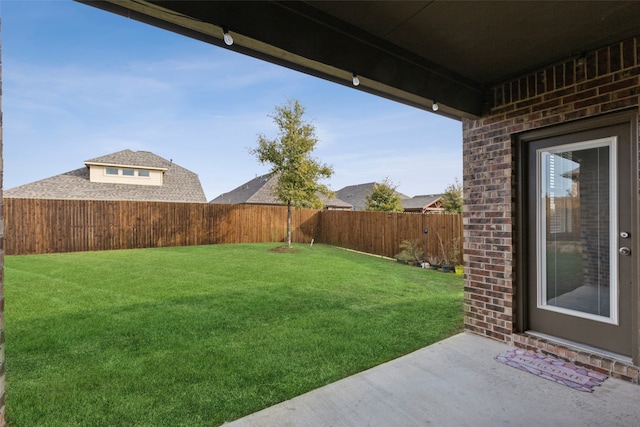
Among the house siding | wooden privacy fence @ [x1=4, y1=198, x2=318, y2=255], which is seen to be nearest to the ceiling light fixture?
wooden privacy fence @ [x1=4, y1=198, x2=318, y2=255]

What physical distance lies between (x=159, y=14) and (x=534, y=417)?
3.34m

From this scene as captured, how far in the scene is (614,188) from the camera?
2566 mm

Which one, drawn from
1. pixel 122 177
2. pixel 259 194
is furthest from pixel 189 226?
pixel 259 194

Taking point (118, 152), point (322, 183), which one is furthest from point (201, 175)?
point (322, 183)

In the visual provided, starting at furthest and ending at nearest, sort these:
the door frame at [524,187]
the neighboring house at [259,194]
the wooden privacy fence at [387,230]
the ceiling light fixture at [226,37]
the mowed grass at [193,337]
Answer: the neighboring house at [259,194], the wooden privacy fence at [387,230], the door frame at [524,187], the mowed grass at [193,337], the ceiling light fixture at [226,37]

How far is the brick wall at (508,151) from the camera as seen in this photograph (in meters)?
2.45

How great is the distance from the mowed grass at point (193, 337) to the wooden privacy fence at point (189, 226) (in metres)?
3.92

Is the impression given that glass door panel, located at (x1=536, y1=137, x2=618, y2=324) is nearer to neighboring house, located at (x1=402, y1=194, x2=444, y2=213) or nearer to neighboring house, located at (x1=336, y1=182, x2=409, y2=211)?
neighboring house, located at (x1=402, y1=194, x2=444, y2=213)

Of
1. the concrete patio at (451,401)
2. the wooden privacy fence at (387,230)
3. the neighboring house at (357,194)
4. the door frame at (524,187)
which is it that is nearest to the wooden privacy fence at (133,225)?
the wooden privacy fence at (387,230)

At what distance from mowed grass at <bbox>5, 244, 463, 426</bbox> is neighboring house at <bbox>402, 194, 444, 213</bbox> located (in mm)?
21375

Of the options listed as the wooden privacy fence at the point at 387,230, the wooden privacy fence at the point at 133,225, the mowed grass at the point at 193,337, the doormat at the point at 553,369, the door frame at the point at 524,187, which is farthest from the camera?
the wooden privacy fence at the point at 133,225

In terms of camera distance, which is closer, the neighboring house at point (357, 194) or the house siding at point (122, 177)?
the house siding at point (122, 177)

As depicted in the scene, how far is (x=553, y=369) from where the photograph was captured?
2578 mm

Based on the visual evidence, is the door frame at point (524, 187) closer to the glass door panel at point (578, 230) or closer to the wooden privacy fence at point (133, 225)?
the glass door panel at point (578, 230)
